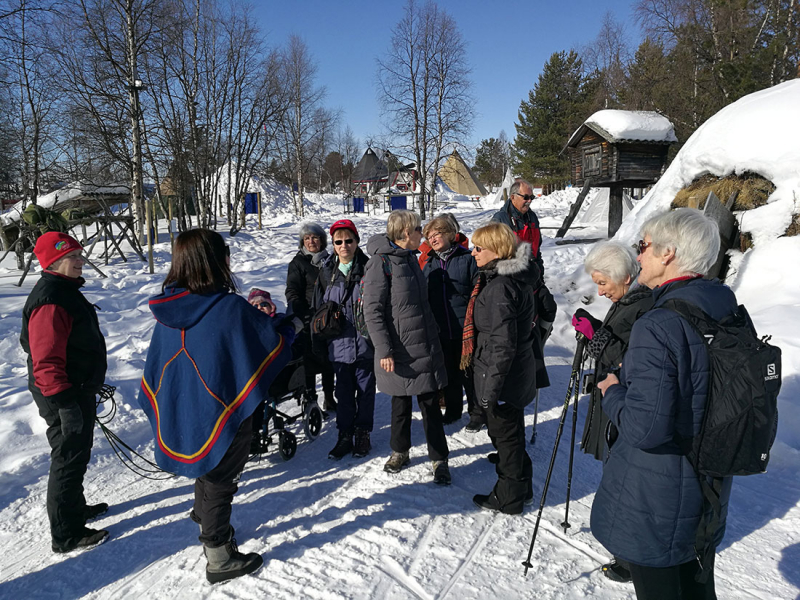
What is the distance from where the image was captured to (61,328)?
2715 millimetres

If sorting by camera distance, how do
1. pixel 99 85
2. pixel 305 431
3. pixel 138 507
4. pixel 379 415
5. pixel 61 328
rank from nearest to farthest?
pixel 61 328 < pixel 138 507 < pixel 305 431 < pixel 379 415 < pixel 99 85

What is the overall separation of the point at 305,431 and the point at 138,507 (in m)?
1.35

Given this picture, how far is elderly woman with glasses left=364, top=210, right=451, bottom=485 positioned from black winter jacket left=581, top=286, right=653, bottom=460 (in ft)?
4.08

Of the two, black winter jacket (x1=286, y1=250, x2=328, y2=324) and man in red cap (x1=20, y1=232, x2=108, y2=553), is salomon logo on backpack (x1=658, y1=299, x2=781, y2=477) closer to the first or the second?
man in red cap (x1=20, y1=232, x2=108, y2=553)

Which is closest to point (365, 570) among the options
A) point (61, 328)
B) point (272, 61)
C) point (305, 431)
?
point (305, 431)

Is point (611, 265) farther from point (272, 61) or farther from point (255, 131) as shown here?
point (272, 61)

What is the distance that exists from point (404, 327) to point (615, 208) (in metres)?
12.7

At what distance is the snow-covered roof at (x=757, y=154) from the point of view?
269 inches

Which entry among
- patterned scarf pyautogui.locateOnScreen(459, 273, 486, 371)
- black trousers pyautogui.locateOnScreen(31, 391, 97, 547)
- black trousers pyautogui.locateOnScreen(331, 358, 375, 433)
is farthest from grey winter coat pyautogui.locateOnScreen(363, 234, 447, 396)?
black trousers pyautogui.locateOnScreen(31, 391, 97, 547)

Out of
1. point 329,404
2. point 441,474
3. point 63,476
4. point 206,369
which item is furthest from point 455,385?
point 63,476

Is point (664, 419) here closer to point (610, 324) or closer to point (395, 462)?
point (610, 324)

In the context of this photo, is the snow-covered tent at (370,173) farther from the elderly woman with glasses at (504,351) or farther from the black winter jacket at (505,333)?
the black winter jacket at (505,333)

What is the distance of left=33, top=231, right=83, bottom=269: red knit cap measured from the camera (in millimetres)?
2762

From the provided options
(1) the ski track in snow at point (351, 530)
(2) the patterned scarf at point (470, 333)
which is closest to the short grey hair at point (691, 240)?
(2) the patterned scarf at point (470, 333)
